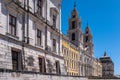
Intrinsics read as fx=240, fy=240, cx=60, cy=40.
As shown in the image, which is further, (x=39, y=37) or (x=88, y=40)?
(x=88, y=40)

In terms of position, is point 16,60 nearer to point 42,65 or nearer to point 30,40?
point 30,40

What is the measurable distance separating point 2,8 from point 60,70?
12.8m

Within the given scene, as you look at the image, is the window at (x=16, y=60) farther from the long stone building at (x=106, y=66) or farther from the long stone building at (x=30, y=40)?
the long stone building at (x=106, y=66)

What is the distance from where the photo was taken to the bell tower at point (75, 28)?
224 ft

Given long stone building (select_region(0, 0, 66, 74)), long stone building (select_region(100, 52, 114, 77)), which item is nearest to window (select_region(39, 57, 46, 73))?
long stone building (select_region(0, 0, 66, 74))

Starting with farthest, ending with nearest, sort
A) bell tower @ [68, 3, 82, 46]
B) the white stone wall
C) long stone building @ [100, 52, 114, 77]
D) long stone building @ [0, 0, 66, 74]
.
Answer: long stone building @ [100, 52, 114, 77] < bell tower @ [68, 3, 82, 46] < long stone building @ [0, 0, 66, 74] < the white stone wall

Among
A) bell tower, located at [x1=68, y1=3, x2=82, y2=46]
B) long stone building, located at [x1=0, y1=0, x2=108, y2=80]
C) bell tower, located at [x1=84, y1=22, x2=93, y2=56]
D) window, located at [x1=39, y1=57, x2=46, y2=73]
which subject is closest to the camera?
long stone building, located at [x1=0, y1=0, x2=108, y2=80]

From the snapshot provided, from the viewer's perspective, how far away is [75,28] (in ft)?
228

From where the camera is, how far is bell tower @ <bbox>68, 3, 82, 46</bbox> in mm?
68375

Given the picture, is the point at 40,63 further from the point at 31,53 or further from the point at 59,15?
the point at 59,15

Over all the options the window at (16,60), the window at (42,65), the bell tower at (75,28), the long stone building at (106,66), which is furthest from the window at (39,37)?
the long stone building at (106,66)

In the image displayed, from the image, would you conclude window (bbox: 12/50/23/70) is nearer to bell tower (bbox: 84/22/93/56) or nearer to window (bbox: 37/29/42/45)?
window (bbox: 37/29/42/45)

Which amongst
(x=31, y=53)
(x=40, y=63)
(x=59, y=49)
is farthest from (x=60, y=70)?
(x=31, y=53)

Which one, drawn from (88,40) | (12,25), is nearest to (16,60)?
(12,25)
